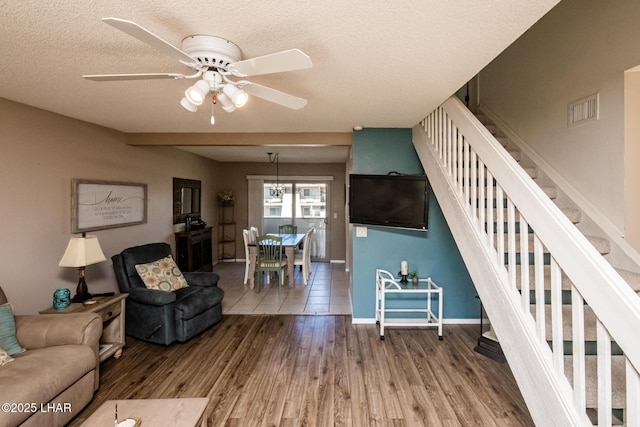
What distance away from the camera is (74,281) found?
321 centimetres

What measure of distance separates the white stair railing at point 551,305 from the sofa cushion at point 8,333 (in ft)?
10.5

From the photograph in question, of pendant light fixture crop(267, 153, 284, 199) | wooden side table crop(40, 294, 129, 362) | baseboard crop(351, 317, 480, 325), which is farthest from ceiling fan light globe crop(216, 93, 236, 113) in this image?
pendant light fixture crop(267, 153, 284, 199)

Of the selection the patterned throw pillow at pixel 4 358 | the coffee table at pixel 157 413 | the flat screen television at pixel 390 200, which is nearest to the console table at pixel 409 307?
the flat screen television at pixel 390 200

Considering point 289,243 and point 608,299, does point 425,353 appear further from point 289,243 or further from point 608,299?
point 289,243

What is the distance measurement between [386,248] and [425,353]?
122 cm

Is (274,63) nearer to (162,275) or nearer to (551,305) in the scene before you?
(551,305)

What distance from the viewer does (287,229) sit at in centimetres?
721

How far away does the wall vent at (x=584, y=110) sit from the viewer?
90.2 inches

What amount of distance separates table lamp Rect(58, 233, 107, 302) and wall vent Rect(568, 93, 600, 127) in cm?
435

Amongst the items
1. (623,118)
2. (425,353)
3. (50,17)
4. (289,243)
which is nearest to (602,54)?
(623,118)

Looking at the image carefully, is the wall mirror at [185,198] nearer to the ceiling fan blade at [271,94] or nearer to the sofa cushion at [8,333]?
the sofa cushion at [8,333]

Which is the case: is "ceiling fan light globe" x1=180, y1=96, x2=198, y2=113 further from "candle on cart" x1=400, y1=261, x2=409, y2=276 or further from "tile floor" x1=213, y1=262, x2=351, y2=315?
"tile floor" x1=213, y1=262, x2=351, y2=315

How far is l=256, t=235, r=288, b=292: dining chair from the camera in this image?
495cm

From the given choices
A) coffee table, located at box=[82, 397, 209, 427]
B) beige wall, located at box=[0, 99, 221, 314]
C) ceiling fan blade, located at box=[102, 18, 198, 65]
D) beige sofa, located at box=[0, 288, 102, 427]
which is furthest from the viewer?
beige wall, located at box=[0, 99, 221, 314]
